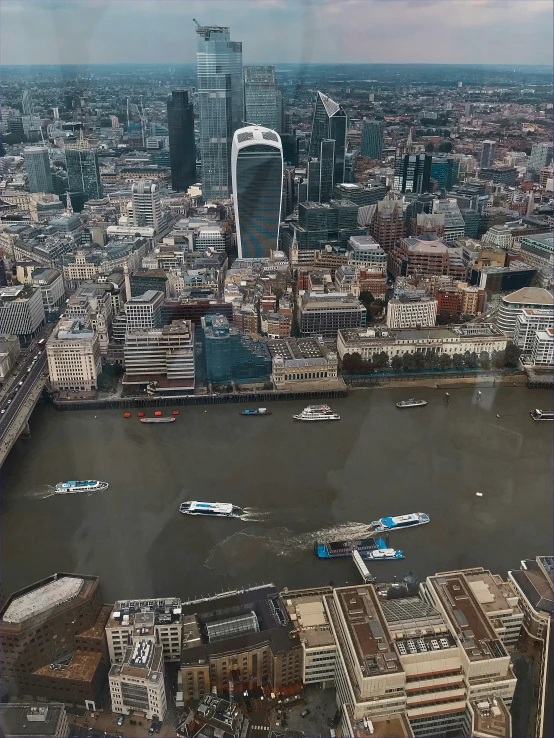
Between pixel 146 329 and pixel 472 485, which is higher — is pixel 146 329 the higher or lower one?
the higher one

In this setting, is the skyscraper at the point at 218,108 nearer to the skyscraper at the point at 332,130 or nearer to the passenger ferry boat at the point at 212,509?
the skyscraper at the point at 332,130

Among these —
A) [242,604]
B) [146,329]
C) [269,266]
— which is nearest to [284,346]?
[146,329]

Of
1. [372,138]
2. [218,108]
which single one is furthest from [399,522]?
[218,108]

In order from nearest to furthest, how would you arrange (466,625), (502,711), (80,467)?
(502,711)
(466,625)
(80,467)

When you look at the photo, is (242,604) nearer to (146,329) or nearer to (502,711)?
A: (502,711)

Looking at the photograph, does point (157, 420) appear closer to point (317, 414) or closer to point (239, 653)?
point (317, 414)

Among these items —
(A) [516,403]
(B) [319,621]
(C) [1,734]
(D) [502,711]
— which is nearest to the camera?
(C) [1,734]
